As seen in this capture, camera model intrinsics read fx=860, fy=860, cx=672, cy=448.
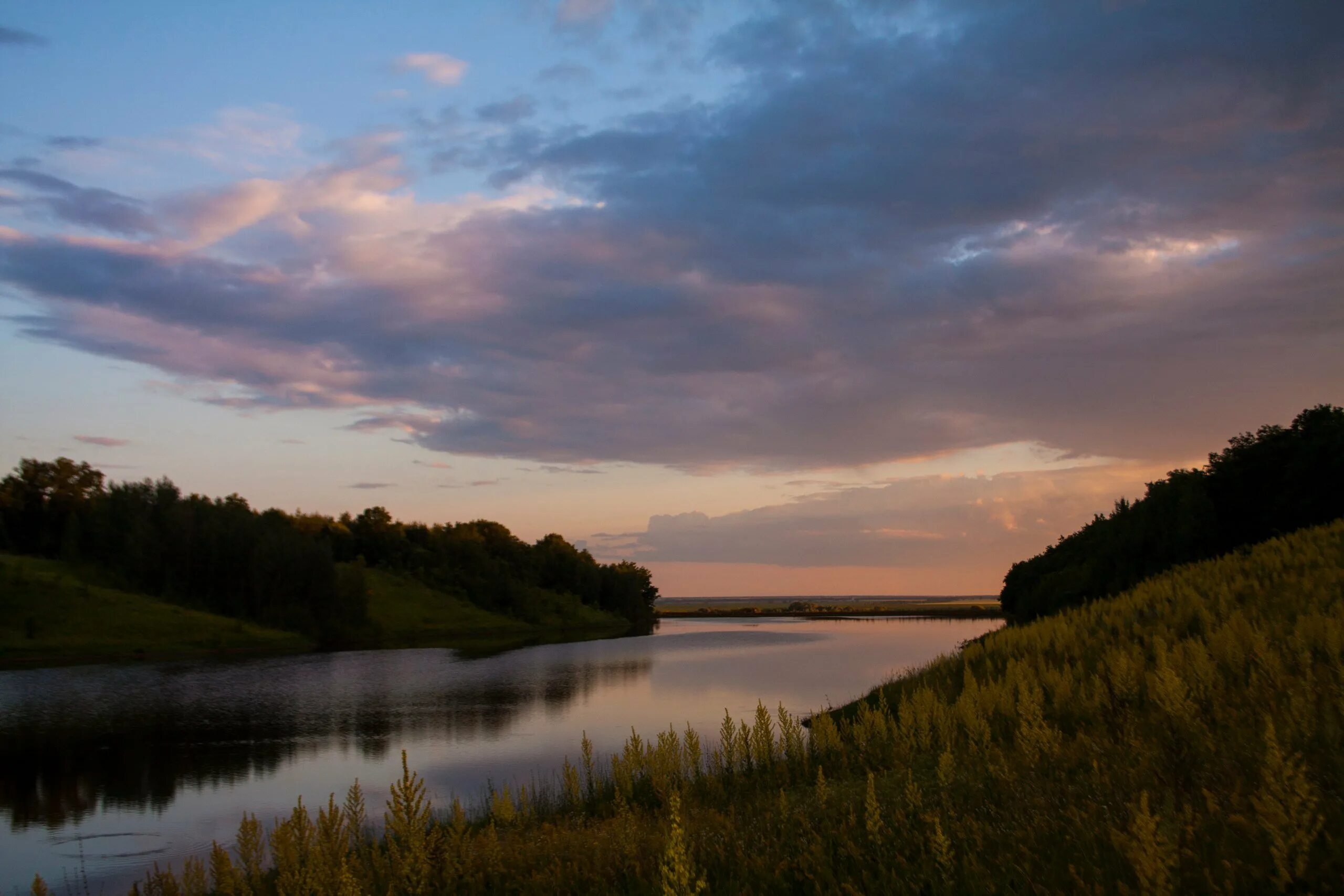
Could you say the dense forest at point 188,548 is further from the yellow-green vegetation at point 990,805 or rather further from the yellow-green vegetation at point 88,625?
the yellow-green vegetation at point 990,805

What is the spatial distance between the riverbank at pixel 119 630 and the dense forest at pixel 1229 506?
54.7 m

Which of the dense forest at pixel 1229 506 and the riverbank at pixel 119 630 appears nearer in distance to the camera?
the dense forest at pixel 1229 506

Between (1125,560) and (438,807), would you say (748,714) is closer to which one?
(438,807)

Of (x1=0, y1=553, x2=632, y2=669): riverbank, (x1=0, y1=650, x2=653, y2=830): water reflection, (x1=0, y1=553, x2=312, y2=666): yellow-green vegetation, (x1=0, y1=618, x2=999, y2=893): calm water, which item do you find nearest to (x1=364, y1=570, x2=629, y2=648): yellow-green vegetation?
(x1=0, y1=553, x2=632, y2=669): riverbank

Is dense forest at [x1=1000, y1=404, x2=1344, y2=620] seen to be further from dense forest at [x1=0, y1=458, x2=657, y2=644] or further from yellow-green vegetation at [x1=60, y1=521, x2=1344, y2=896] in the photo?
dense forest at [x1=0, y1=458, x2=657, y2=644]

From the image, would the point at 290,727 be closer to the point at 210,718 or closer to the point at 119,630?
the point at 210,718

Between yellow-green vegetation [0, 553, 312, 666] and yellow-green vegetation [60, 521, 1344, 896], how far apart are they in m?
58.2

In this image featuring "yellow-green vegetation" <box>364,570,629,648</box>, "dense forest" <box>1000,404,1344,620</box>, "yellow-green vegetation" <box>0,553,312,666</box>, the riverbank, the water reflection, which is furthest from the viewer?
"yellow-green vegetation" <box>364,570,629,648</box>

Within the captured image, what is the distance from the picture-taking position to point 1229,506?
51.5m

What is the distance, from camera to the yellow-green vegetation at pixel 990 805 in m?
6.57

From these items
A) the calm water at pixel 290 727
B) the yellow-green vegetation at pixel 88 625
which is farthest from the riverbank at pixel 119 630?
→ the calm water at pixel 290 727

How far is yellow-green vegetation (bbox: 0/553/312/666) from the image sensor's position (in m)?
62.8

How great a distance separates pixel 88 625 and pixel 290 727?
43783mm

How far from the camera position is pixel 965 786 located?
1041 centimetres
